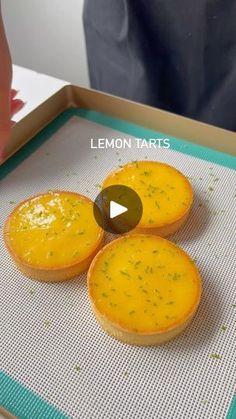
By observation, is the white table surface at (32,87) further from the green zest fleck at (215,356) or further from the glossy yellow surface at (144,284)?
the green zest fleck at (215,356)

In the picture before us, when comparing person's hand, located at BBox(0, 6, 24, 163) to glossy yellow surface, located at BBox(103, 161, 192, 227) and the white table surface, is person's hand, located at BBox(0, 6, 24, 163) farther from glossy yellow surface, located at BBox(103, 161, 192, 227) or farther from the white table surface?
A: the white table surface

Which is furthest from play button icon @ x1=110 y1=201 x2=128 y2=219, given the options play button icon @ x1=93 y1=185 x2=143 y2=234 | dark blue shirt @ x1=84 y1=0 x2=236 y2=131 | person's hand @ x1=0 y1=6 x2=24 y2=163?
dark blue shirt @ x1=84 y1=0 x2=236 y2=131

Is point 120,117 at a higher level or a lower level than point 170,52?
lower

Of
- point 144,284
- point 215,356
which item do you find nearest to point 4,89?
point 144,284

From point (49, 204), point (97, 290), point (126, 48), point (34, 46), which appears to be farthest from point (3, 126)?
point (34, 46)

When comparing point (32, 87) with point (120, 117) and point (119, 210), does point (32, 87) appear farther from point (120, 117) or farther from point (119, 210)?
point (119, 210)

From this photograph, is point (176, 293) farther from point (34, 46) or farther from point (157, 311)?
point (34, 46)
